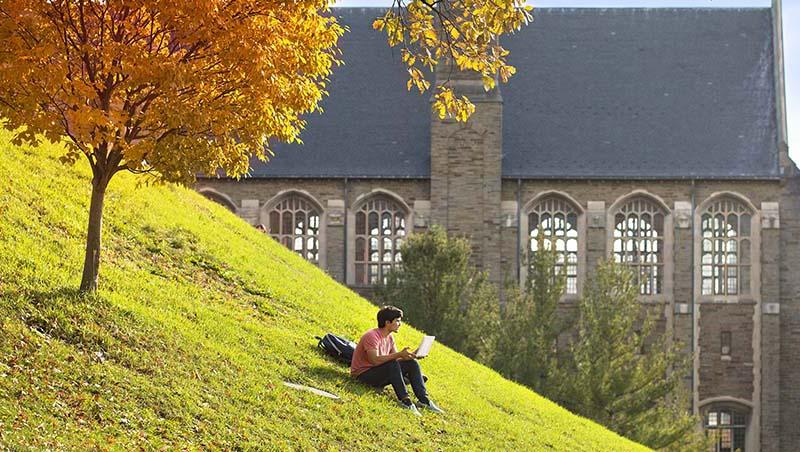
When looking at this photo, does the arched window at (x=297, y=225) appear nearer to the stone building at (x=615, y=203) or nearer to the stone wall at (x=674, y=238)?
the stone building at (x=615, y=203)

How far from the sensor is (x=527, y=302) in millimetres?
35625

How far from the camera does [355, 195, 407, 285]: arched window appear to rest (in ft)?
140

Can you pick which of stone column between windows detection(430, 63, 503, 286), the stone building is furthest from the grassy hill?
the stone building

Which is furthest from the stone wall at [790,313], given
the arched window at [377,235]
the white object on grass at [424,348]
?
the white object on grass at [424,348]

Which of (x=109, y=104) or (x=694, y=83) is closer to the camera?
(x=109, y=104)

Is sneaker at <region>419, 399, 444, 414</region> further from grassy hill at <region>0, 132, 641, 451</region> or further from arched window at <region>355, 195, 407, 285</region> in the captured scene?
arched window at <region>355, 195, 407, 285</region>

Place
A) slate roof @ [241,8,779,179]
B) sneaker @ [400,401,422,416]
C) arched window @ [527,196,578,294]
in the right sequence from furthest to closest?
slate roof @ [241,8,779,179]
arched window @ [527,196,578,294]
sneaker @ [400,401,422,416]

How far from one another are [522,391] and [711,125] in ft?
75.7

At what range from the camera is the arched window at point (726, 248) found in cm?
4250

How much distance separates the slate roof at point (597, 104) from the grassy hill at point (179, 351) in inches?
812

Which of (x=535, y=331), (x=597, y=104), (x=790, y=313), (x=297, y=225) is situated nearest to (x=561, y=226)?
(x=597, y=104)

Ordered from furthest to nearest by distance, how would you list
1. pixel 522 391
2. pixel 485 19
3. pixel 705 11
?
pixel 705 11 → pixel 522 391 → pixel 485 19

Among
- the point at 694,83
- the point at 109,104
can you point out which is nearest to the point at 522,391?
the point at 109,104

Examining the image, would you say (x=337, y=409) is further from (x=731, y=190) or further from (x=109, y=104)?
(x=731, y=190)
